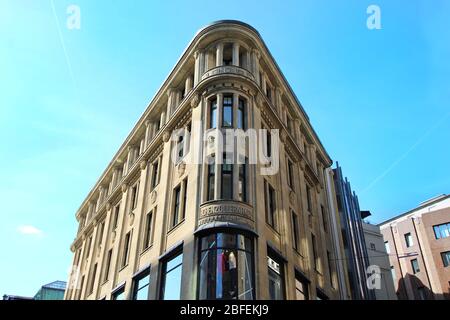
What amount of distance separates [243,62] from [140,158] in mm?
10394

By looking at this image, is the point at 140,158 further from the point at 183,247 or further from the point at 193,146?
the point at 183,247

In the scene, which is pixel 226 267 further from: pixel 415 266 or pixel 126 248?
pixel 415 266

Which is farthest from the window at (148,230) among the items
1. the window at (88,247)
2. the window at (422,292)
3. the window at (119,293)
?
the window at (422,292)

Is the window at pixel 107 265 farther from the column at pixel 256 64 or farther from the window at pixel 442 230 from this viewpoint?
the window at pixel 442 230

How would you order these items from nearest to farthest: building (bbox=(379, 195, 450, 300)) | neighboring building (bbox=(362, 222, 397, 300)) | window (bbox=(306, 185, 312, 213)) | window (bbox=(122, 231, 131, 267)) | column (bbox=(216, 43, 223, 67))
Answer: column (bbox=(216, 43, 223, 67)), window (bbox=(122, 231, 131, 267)), window (bbox=(306, 185, 312, 213)), neighboring building (bbox=(362, 222, 397, 300)), building (bbox=(379, 195, 450, 300))

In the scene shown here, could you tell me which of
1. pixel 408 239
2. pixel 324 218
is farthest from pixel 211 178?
pixel 408 239

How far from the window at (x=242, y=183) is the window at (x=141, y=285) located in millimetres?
6962

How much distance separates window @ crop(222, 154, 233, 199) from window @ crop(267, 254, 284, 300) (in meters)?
3.64

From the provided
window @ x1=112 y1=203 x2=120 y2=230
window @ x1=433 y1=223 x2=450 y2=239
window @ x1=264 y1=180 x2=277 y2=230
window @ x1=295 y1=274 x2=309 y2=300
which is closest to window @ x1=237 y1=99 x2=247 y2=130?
window @ x1=264 y1=180 x2=277 y2=230

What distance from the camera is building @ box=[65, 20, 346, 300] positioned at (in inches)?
716

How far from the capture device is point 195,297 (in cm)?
1680

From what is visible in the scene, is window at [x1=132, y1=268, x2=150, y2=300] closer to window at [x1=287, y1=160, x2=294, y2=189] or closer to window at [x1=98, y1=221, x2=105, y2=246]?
window at [x1=287, y1=160, x2=294, y2=189]

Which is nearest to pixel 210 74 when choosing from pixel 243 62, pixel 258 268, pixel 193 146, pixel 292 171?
pixel 243 62

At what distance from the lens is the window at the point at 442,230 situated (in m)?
51.5
